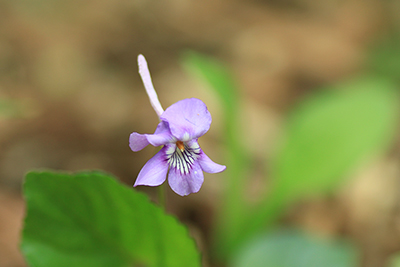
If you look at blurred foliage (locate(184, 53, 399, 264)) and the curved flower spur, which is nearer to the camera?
the curved flower spur

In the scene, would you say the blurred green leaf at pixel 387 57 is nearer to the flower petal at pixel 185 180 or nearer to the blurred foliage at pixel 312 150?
the blurred foliage at pixel 312 150

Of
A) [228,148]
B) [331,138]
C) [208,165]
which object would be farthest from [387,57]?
[208,165]

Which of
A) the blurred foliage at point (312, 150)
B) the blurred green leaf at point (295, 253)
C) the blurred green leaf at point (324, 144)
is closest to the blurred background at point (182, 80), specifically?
the blurred foliage at point (312, 150)

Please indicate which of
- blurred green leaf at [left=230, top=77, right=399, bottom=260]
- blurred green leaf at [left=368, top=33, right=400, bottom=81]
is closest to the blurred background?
blurred green leaf at [left=368, top=33, right=400, bottom=81]

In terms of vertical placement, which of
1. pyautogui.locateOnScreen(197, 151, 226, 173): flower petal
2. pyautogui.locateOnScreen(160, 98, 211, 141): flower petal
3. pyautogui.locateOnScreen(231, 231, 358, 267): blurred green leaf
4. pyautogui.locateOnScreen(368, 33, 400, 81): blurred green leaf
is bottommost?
pyautogui.locateOnScreen(197, 151, 226, 173): flower petal

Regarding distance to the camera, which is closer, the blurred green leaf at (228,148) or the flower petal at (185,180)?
the flower petal at (185,180)

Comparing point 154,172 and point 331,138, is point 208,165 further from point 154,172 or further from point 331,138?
point 331,138

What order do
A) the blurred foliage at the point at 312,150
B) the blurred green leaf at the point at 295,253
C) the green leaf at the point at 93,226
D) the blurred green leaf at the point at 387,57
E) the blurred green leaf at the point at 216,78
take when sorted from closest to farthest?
the green leaf at the point at 93,226, the blurred green leaf at the point at 295,253, the blurred green leaf at the point at 216,78, the blurred foliage at the point at 312,150, the blurred green leaf at the point at 387,57

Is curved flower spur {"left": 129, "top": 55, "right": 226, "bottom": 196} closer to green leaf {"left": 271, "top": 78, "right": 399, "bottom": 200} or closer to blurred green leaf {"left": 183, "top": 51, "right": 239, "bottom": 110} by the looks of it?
blurred green leaf {"left": 183, "top": 51, "right": 239, "bottom": 110}
